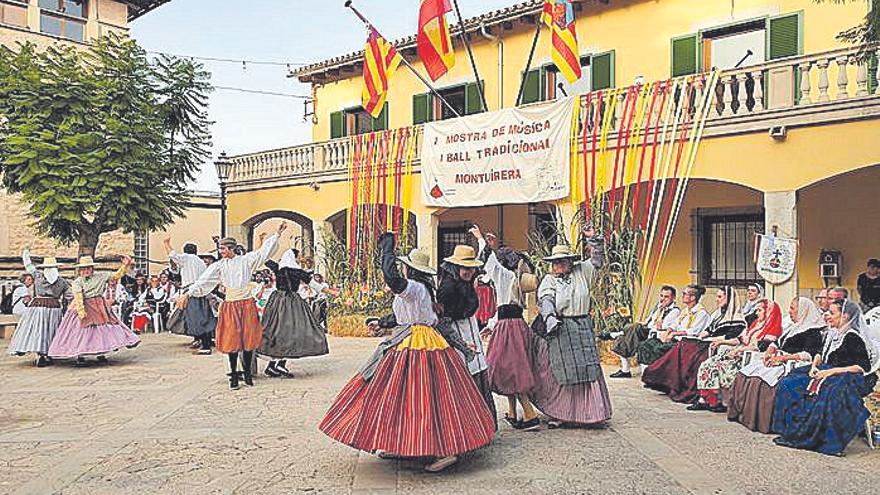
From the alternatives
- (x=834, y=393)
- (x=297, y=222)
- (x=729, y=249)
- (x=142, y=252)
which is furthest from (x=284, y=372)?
(x=142, y=252)

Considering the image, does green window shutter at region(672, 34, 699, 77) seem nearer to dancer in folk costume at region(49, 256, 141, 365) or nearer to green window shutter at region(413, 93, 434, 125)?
green window shutter at region(413, 93, 434, 125)

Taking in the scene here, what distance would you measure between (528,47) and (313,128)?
7.23 m

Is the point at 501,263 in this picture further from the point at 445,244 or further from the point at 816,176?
the point at 445,244

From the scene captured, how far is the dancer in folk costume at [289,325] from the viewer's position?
9773 mm

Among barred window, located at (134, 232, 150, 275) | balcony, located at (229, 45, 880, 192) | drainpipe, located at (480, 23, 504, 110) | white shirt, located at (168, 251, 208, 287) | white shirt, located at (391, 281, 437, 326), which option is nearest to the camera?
white shirt, located at (391, 281, 437, 326)

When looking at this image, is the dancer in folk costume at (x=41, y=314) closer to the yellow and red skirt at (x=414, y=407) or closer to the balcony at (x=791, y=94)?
the yellow and red skirt at (x=414, y=407)

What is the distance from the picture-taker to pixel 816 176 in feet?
35.1

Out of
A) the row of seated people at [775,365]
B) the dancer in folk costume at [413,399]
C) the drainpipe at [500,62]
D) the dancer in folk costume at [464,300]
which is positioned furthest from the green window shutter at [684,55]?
the dancer in folk costume at [413,399]

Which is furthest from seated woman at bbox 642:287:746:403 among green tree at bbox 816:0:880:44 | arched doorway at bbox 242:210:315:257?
arched doorway at bbox 242:210:315:257

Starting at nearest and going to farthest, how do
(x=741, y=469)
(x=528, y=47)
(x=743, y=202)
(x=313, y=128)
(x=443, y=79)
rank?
(x=741, y=469), (x=743, y=202), (x=528, y=47), (x=443, y=79), (x=313, y=128)

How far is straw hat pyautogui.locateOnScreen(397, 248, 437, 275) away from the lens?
19.2ft

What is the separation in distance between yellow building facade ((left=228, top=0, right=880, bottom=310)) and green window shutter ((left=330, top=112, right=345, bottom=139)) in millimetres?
43

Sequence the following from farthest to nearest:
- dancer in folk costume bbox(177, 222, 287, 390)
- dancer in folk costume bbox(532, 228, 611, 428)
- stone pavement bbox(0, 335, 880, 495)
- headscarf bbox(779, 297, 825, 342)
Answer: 1. dancer in folk costume bbox(177, 222, 287, 390)
2. headscarf bbox(779, 297, 825, 342)
3. dancer in folk costume bbox(532, 228, 611, 428)
4. stone pavement bbox(0, 335, 880, 495)

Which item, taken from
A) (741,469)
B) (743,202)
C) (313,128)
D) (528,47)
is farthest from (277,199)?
(741,469)
